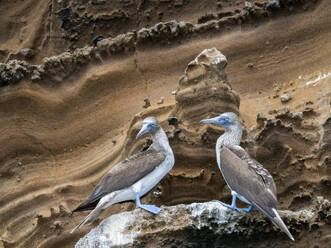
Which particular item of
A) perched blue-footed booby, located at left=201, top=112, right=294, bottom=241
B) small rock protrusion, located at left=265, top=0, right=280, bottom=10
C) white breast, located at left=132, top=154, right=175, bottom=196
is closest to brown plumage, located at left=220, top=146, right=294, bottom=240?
perched blue-footed booby, located at left=201, top=112, right=294, bottom=241

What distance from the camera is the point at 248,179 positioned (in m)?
5.80

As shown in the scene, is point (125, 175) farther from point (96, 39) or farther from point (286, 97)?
point (96, 39)

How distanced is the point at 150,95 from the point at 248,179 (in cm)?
252

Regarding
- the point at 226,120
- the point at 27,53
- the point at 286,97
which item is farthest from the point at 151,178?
the point at 27,53

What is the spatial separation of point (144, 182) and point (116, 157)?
1.43 meters

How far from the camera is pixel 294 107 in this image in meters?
7.34

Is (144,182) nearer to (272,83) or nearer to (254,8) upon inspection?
(272,83)

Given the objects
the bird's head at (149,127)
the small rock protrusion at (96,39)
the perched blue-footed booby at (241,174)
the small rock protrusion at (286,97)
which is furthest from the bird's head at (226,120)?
the small rock protrusion at (96,39)

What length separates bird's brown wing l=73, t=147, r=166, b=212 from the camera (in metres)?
5.95

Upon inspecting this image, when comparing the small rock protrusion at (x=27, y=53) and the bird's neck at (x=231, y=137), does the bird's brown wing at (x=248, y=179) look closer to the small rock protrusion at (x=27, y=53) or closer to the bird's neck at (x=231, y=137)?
the bird's neck at (x=231, y=137)

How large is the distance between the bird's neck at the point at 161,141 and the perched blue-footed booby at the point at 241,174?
41 cm

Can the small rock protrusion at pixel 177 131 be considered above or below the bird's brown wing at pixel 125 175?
above

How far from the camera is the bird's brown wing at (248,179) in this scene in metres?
5.60

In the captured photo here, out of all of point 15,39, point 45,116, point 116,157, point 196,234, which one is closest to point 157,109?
point 116,157
